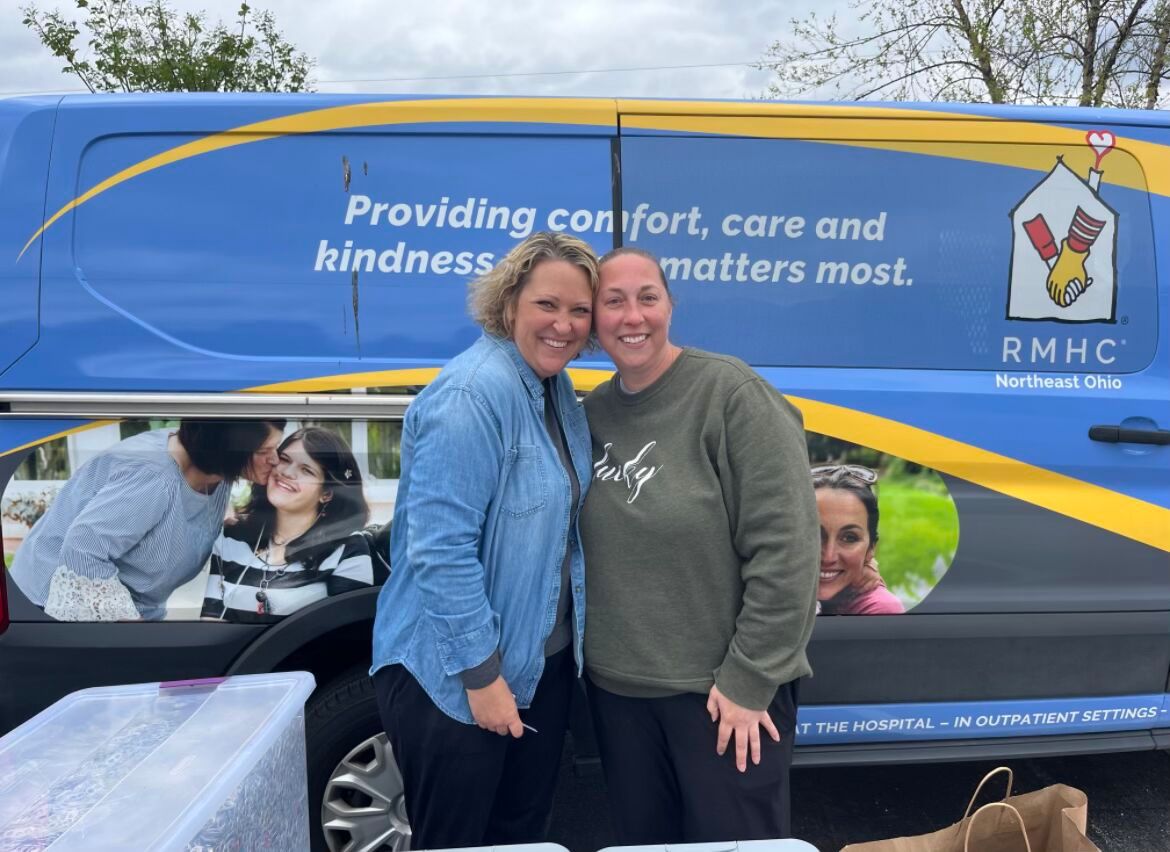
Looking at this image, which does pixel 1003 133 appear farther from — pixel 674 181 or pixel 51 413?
pixel 51 413

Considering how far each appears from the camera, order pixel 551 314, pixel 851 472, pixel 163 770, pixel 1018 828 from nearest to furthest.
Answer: pixel 163 770, pixel 551 314, pixel 1018 828, pixel 851 472

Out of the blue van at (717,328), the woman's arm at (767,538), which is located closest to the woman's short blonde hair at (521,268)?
the woman's arm at (767,538)

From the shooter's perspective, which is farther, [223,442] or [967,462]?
[967,462]

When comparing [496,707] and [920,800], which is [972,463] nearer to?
[920,800]

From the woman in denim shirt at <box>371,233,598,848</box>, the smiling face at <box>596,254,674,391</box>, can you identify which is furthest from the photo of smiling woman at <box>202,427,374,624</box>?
the smiling face at <box>596,254,674,391</box>

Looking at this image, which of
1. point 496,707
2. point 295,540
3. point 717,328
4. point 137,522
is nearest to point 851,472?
point 717,328

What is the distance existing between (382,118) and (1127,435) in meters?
2.11

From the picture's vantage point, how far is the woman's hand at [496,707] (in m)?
1.37

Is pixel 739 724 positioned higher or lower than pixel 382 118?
lower

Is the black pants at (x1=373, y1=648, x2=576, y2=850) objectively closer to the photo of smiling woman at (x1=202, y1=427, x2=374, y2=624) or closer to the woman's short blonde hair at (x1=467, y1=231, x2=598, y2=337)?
the photo of smiling woman at (x1=202, y1=427, x2=374, y2=624)

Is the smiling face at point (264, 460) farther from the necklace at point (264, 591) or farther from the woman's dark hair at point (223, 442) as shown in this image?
the necklace at point (264, 591)

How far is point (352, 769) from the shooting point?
79.0 inches

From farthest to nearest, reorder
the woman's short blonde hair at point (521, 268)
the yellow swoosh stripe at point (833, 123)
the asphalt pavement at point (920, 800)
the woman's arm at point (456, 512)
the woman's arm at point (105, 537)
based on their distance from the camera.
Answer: the asphalt pavement at point (920, 800) < the yellow swoosh stripe at point (833, 123) < the woman's arm at point (105, 537) < the woman's short blonde hair at point (521, 268) < the woman's arm at point (456, 512)

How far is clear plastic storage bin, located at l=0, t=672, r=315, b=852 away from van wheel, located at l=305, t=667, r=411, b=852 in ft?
2.22
